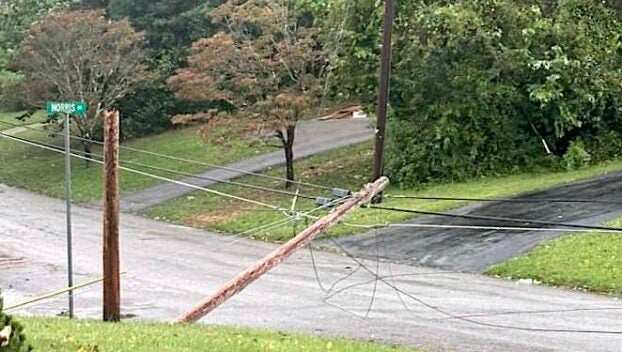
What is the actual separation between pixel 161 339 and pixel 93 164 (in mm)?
27800

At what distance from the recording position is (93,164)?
3538cm

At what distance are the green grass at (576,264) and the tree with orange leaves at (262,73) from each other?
9344 mm

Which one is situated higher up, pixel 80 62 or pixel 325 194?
pixel 80 62

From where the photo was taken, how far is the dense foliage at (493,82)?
23969 millimetres

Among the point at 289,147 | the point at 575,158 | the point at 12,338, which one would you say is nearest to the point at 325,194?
the point at 289,147

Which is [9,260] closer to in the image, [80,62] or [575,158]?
[80,62]

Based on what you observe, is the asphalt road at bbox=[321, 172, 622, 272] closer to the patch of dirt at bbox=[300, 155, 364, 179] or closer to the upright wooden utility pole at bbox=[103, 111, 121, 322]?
the patch of dirt at bbox=[300, 155, 364, 179]

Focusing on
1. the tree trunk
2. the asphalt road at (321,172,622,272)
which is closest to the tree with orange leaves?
the tree trunk

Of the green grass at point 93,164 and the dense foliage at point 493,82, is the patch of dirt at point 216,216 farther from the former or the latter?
the dense foliage at point 493,82

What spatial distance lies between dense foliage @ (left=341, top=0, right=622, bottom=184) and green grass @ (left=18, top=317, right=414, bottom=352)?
15.2 m

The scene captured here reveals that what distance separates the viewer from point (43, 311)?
1439 centimetres

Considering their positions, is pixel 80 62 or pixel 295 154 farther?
pixel 80 62

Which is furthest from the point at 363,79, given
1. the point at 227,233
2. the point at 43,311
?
the point at 43,311

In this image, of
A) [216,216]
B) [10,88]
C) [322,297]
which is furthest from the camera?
[10,88]
